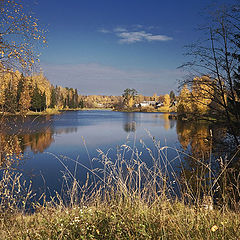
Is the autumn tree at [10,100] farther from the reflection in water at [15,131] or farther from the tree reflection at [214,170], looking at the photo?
the tree reflection at [214,170]

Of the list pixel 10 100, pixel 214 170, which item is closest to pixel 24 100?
pixel 10 100

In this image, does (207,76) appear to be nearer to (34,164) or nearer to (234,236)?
(234,236)

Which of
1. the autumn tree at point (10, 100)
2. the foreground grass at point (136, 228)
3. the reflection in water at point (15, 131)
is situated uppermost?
the autumn tree at point (10, 100)

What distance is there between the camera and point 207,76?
7.08 meters

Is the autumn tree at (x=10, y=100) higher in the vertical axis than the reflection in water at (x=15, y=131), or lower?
higher

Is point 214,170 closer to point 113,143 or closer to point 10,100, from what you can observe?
point 10,100

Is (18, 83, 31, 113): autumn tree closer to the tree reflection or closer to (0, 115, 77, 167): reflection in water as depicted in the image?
(0, 115, 77, 167): reflection in water

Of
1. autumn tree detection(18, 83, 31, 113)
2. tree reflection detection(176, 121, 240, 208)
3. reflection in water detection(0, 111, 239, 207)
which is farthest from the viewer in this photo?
autumn tree detection(18, 83, 31, 113)

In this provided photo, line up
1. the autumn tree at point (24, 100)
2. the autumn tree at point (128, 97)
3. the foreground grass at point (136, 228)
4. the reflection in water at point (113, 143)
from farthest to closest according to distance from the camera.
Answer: the autumn tree at point (128, 97) < the autumn tree at point (24, 100) < the reflection in water at point (113, 143) < the foreground grass at point (136, 228)

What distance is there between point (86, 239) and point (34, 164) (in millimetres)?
10168

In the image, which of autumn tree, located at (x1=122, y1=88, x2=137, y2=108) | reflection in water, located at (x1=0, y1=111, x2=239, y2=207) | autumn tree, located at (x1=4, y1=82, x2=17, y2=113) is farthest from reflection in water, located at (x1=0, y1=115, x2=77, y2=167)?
autumn tree, located at (x1=122, y1=88, x2=137, y2=108)

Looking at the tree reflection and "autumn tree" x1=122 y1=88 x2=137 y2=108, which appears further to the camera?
"autumn tree" x1=122 y1=88 x2=137 y2=108

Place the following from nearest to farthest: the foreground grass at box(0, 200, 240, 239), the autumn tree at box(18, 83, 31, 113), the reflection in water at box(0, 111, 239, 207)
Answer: the foreground grass at box(0, 200, 240, 239)
the reflection in water at box(0, 111, 239, 207)
the autumn tree at box(18, 83, 31, 113)

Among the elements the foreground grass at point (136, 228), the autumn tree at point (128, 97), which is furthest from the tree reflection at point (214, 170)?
the autumn tree at point (128, 97)
